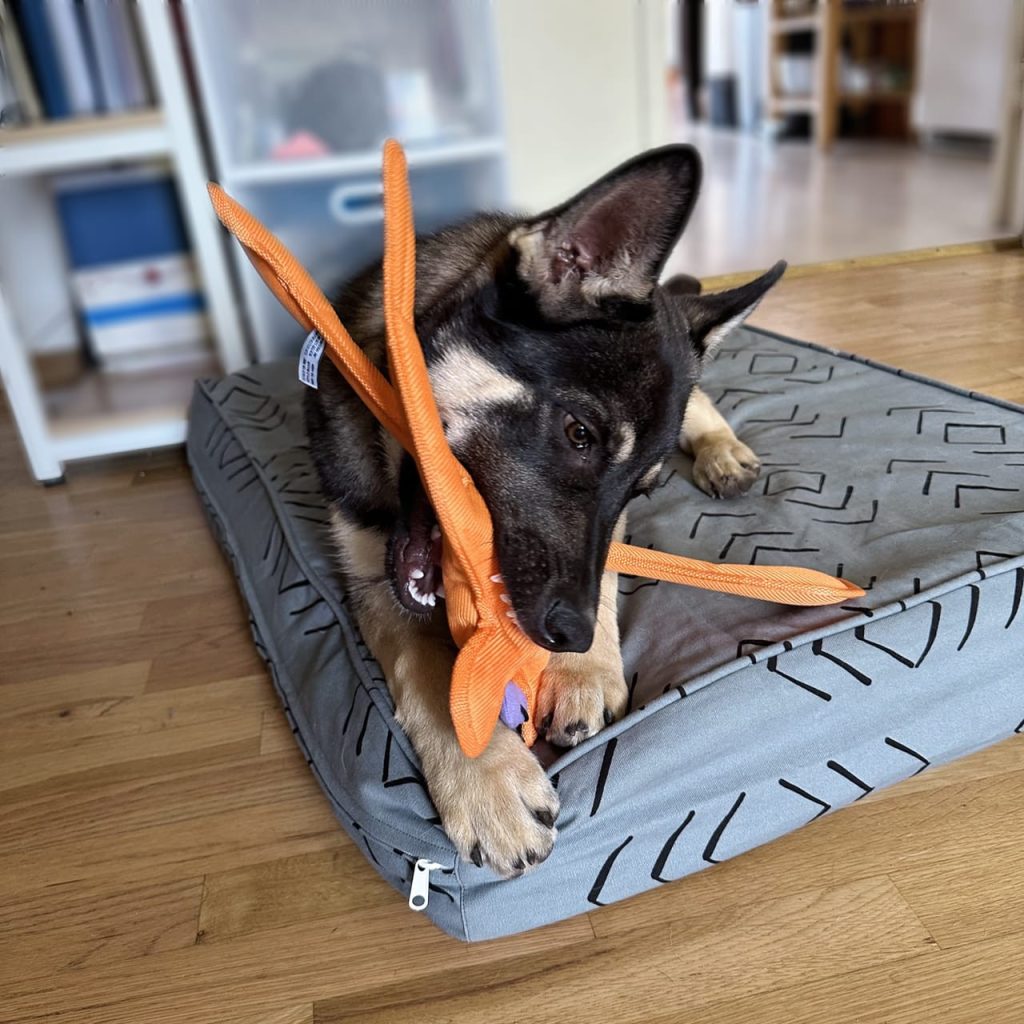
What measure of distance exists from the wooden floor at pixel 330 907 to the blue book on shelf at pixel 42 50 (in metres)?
1.80

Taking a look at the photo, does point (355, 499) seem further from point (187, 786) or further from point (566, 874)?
point (566, 874)

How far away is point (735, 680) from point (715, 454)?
2.36 feet

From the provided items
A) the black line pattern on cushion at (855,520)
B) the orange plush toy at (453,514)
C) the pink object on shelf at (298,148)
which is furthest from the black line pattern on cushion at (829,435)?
the pink object on shelf at (298,148)

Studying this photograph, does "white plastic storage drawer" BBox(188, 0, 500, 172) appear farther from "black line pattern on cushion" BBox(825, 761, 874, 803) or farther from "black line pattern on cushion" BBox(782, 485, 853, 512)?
"black line pattern on cushion" BBox(825, 761, 874, 803)

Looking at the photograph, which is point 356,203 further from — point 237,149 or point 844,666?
point 844,666

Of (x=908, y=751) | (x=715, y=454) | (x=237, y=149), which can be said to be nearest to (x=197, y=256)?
(x=237, y=149)

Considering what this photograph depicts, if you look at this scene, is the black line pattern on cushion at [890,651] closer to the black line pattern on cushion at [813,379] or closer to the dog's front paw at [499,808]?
the dog's front paw at [499,808]

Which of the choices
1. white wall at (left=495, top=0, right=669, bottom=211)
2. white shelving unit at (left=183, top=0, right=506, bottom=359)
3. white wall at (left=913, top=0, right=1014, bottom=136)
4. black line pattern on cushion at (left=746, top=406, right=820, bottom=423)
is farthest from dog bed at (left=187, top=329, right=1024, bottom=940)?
white wall at (left=913, top=0, right=1014, bottom=136)

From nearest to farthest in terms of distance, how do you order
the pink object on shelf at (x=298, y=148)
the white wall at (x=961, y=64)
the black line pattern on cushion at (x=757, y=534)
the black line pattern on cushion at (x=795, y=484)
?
the black line pattern on cushion at (x=757, y=534) → the black line pattern on cushion at (x=795, y=484) → the pink object on shelf at (x=298, y=148) → the white wall at (x=961, y=64)

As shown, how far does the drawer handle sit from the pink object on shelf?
0.13 meters

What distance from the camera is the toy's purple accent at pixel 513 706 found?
112 centimetres

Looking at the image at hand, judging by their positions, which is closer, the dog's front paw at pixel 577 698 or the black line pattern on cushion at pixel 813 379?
the dog's front paw at pixel 577 698

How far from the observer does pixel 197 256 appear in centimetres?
248

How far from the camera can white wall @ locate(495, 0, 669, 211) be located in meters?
3.26
